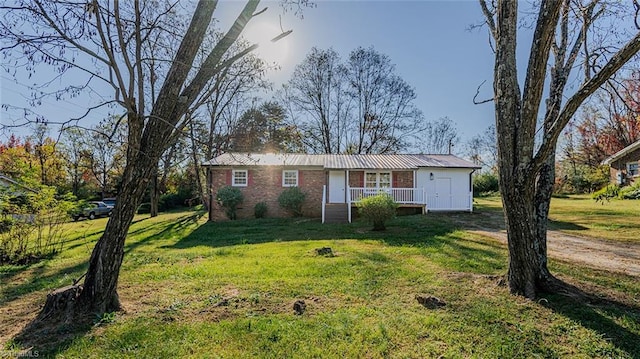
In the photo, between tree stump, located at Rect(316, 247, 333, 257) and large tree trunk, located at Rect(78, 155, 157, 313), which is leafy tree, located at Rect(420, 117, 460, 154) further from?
large tree trunk, located at Rect(78, 155, 157, 313)

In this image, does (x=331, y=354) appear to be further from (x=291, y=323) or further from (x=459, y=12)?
(x=459, y=12)

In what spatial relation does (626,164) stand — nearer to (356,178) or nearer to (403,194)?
(403,194)

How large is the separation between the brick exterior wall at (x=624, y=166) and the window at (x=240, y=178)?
75.2 ft

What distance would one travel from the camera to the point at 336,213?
50.1ft

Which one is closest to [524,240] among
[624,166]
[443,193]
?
[443,193]

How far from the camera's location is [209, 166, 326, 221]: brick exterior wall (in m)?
16.4

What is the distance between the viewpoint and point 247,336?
3.13m

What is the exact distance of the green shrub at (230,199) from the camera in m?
15.7

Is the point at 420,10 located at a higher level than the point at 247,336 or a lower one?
higher

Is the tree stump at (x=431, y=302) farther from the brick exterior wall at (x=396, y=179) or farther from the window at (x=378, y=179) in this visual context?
the window at (x=378, y=179)

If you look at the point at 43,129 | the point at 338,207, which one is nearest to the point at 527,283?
the point at 43,129

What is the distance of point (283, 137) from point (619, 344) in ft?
36.1

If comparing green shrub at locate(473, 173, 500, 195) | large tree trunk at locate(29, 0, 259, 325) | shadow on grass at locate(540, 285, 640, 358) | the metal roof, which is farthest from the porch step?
green shrub at locate(473, 173, 500, 195)

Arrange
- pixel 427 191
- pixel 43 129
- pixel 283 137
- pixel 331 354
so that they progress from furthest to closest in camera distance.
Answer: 1. pixel 427 191
2. pixel 283 137
3. pixel 43 129
4. pixel 331 354
